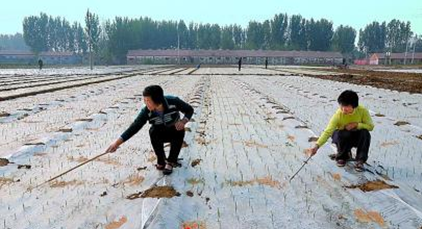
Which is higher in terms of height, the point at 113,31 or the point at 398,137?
the point at 113,31

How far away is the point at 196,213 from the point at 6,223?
137cm

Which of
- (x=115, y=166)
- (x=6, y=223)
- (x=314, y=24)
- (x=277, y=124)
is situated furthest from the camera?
(x=314, y=24)

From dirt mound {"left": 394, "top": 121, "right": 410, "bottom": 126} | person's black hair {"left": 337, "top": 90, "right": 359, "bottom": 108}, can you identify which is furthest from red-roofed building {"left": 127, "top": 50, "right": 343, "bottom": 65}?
person's black hair {"left": 337, "top": 90, "right": 359, "bottom": 108}

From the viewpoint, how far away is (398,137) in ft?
16.8

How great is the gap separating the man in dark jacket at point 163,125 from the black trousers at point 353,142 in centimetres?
160

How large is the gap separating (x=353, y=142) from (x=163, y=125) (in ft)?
6.47

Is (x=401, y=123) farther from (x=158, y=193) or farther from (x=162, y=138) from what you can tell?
(x=158, y=193)

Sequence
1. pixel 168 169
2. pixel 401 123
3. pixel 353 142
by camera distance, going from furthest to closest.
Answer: pixel 401 123 → pixel 353 142 → pixel 168 169

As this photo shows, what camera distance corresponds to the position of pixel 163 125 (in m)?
3.50

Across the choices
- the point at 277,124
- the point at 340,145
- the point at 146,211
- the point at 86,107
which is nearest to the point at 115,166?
the point at 146,211

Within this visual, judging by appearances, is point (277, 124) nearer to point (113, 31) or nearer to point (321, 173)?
point (321, 173)

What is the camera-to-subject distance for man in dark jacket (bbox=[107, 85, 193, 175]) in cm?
339

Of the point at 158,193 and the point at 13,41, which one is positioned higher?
the point at 13,41

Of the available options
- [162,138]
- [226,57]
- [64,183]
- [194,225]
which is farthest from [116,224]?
[226,57]
